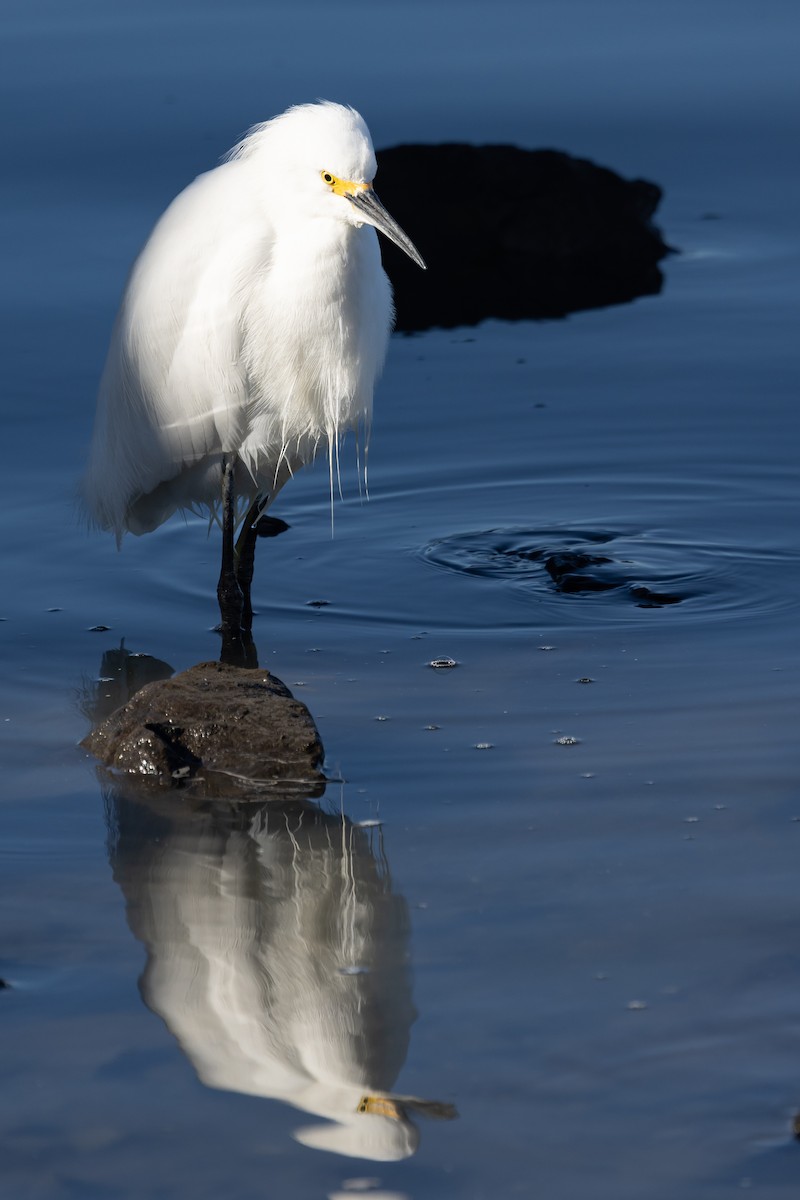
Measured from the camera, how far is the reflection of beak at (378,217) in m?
4.39

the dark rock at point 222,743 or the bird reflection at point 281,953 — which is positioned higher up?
the dark rock at point 222,743

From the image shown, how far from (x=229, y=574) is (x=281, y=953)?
208 centimetres

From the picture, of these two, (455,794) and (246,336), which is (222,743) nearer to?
(455,794)

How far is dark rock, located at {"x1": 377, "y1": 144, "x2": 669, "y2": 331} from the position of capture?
8.59m

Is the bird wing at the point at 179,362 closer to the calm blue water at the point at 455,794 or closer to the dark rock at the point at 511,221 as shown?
the calm blue water at the point at 455,794

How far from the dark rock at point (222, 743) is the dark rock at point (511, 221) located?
4680 millimetres

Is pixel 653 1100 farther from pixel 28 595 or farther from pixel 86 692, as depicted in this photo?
pixel 28 595

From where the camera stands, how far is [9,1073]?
2848 mm

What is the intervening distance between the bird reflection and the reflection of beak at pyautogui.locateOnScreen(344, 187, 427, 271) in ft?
4.68

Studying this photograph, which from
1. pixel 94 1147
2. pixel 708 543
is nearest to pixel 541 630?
pixel 708 543

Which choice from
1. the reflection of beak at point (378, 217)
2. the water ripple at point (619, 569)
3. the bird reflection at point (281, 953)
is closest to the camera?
the bird reflection at point (281, 953)

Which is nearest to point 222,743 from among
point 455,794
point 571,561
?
point 455,794

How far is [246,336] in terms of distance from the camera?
16.4 feet

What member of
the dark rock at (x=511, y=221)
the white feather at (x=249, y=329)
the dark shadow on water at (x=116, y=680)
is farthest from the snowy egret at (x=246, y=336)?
the dark rock at (x=511, y=221)
